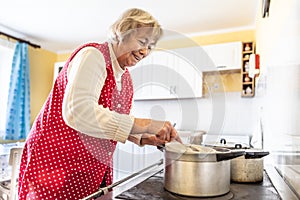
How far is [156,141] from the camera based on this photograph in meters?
0.79

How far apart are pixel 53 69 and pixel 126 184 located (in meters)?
3.37

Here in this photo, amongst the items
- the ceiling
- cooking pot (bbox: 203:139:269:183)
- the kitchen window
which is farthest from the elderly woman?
the kitchen window

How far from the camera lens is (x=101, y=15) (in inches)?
99.0

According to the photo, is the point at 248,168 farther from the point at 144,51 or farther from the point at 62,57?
the point at 62,57

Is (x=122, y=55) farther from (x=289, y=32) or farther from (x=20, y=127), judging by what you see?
(x=20, y=127)

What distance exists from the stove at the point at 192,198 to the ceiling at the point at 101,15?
70.6 inches

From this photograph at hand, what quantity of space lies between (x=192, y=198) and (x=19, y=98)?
2922 mm

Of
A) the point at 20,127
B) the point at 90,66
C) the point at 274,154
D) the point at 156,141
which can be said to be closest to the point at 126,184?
the point at 156,141

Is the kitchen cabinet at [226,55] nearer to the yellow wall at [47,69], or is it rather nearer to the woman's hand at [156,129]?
the yellow wall at [47,69]

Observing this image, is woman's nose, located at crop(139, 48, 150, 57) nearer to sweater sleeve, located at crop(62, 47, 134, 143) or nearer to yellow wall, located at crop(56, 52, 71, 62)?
sweater sleeve, located at crop(62, 47, 134, 143)

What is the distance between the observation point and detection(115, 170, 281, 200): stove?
2.08 feet

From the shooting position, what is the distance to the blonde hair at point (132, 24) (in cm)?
77

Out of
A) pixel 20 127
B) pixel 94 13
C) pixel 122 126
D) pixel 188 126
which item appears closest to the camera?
pixel 122 126

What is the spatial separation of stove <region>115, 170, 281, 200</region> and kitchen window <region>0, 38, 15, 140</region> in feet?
9.19
